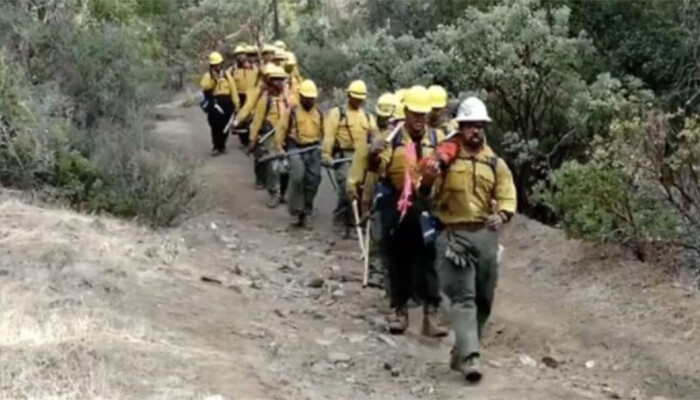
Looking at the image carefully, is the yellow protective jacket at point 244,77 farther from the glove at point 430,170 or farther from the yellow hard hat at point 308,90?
the glove at point 430,170

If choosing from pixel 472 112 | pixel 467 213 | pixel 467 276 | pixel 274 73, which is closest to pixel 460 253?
pixel 467 276

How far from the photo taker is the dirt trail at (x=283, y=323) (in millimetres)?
8010

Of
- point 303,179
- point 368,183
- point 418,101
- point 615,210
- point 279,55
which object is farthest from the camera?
point 279,55

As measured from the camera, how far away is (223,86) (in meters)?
21.4

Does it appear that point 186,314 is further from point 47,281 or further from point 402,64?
point 402,64

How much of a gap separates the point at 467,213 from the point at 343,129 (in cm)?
522

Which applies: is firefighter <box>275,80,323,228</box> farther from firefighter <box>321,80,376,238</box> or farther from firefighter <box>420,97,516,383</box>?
firefighter <box>420,97,516,383</box>

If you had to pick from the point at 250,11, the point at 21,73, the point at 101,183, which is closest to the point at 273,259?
the point at 101,183

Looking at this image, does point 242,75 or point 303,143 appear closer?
point 303,143

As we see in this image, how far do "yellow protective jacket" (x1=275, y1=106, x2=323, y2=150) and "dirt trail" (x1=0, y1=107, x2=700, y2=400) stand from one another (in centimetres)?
148

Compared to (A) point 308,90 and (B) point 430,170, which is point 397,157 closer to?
(B) point 430,170

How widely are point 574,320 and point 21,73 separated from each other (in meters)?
8.12

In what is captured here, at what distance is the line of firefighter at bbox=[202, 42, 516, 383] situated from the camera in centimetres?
866

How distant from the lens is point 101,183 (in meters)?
14.7
